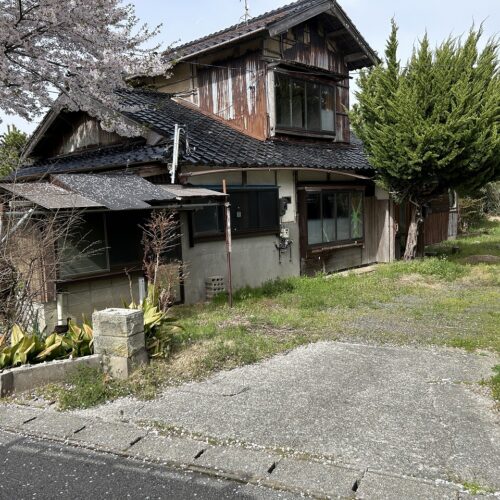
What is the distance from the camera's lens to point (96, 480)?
11.1ft

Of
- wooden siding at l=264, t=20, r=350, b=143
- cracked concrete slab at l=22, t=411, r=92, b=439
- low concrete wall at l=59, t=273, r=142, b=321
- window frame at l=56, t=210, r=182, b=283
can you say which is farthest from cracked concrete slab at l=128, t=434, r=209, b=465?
wooden siding at l=264, t=20, r=350, b=143

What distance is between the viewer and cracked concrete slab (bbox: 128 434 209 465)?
3.63 metres

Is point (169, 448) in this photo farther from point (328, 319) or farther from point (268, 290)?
point (268, 290)

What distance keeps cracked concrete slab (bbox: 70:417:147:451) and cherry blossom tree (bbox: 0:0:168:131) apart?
307 inches

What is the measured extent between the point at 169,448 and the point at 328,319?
4594mm

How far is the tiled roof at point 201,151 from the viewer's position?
31.8 feet

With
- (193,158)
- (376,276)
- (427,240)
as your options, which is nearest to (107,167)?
(193,158)

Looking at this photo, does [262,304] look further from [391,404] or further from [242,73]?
[242,73]

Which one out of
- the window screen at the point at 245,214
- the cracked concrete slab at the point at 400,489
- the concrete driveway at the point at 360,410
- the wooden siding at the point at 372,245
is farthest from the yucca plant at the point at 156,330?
the wooden siding at the point at 372,245

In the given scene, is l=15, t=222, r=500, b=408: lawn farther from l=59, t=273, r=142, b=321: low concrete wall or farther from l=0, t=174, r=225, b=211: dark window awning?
l=0, t=174, r=225, b=211: dark window awning

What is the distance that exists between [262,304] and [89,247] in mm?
3348

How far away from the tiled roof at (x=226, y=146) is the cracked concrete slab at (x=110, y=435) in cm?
583

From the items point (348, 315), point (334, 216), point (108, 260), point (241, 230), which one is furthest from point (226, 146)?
point (348, 315)

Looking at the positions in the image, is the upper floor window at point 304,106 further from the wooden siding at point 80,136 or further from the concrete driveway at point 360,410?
the concrete driveway at point 360,410
